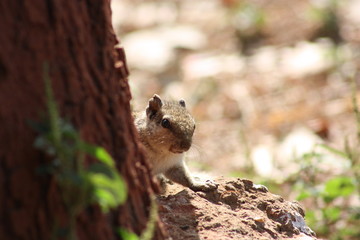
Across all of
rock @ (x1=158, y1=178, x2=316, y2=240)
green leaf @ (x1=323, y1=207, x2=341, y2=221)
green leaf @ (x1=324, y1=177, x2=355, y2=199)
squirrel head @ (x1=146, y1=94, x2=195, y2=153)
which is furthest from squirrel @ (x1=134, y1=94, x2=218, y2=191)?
green leaf @ (x1=323, y1=207, x2=341, y2=221)

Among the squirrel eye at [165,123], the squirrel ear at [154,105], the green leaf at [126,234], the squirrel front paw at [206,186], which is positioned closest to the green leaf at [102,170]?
the green leaf at [126,234]

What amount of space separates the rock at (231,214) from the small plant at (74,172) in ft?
4.30

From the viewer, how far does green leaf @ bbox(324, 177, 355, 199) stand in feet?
18.5

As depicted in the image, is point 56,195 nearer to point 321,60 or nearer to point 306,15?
point 321,60

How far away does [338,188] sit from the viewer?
572 cm

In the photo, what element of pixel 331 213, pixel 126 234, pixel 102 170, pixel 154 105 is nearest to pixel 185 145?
pixel 154 105

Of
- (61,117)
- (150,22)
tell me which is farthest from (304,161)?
(150,22)

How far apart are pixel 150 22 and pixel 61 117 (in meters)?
11.3

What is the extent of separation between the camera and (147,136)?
226 inches

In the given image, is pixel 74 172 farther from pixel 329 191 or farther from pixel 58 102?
pixel 329 191

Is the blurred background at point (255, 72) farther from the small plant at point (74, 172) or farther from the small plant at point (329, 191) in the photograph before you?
the small plant at point (74, 172)

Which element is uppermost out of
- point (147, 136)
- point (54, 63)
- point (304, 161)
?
point (54, 63)

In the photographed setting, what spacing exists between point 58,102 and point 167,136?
114 inches

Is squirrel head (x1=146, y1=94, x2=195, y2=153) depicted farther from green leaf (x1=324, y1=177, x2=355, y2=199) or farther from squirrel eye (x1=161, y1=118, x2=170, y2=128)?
green leaf (x1=324, y1=177, x2=355, y2=199)
